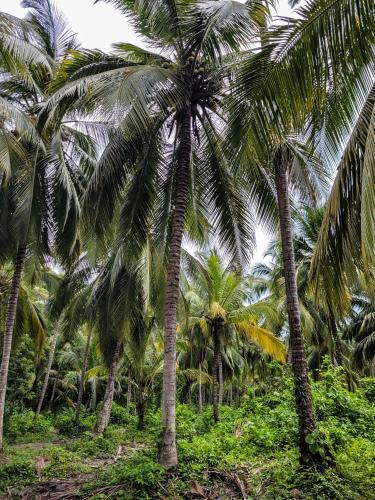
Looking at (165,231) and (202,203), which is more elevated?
(202,203)

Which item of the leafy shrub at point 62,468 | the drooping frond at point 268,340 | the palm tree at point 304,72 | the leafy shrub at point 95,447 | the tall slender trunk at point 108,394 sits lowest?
the leafy shrub at point 95,447

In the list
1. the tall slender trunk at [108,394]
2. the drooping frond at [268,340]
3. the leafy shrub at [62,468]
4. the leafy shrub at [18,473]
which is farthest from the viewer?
the tall slender trunk at [108,394]

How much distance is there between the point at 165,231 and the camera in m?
9.32

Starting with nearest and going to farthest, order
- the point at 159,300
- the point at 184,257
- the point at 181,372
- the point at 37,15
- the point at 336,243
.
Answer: the point at 336,243 → the point at 37,15 → the point at 159,300 → the point at 184,257 → the point at 181,372

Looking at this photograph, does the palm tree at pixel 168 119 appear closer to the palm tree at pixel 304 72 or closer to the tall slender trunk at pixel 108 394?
the palm tree at pixel 304 72

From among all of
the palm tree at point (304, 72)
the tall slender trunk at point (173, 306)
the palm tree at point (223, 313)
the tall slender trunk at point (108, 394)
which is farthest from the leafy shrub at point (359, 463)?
the tall slender trunk at point (108, 394)

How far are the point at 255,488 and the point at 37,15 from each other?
12.3 meters

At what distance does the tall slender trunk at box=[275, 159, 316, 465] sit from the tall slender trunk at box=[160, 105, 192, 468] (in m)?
1.81

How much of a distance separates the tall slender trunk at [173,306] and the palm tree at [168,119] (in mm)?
17

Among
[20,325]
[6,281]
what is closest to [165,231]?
[20,325]

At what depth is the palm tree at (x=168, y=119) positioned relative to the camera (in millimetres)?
6434

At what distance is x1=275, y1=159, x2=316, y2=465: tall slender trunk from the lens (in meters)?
6.07

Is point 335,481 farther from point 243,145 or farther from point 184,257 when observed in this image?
point 184,257

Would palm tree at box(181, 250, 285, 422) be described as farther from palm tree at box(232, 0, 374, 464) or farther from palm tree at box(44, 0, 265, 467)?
palm tree at box(232, 0, 374, 464)
